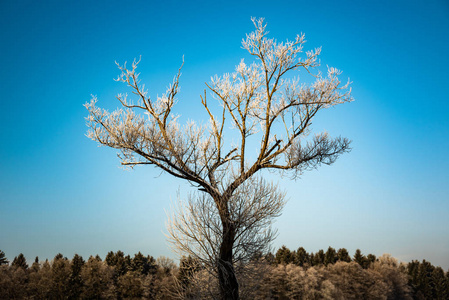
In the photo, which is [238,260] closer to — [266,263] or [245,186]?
[266,263]

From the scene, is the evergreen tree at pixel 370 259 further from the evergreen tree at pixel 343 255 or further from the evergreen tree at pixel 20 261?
the evergreen tree at pixel 20 261

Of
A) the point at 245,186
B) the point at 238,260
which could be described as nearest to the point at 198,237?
the point at 238,260

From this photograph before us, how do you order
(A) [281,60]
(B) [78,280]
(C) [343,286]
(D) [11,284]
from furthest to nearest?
(C) [343,286], (B) [78,280], (D) [11,284], (A) [281,60]

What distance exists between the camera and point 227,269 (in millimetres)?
6840

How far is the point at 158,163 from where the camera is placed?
713 centimetres

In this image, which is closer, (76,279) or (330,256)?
(76,279)

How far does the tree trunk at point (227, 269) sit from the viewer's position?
676cm

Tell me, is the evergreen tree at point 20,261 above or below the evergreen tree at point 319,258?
above

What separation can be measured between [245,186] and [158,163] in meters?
2.10

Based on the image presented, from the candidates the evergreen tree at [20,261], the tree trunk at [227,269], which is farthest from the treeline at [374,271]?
the evergreen tree at [20,261]

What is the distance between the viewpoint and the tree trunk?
Result: 6762 millimetres

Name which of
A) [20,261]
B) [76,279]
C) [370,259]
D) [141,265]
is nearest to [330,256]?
[370,259]

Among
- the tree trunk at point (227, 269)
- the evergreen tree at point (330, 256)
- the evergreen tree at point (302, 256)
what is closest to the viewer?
the tree trunk at point (227, 269)

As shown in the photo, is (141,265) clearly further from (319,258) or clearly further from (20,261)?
(319,258)
